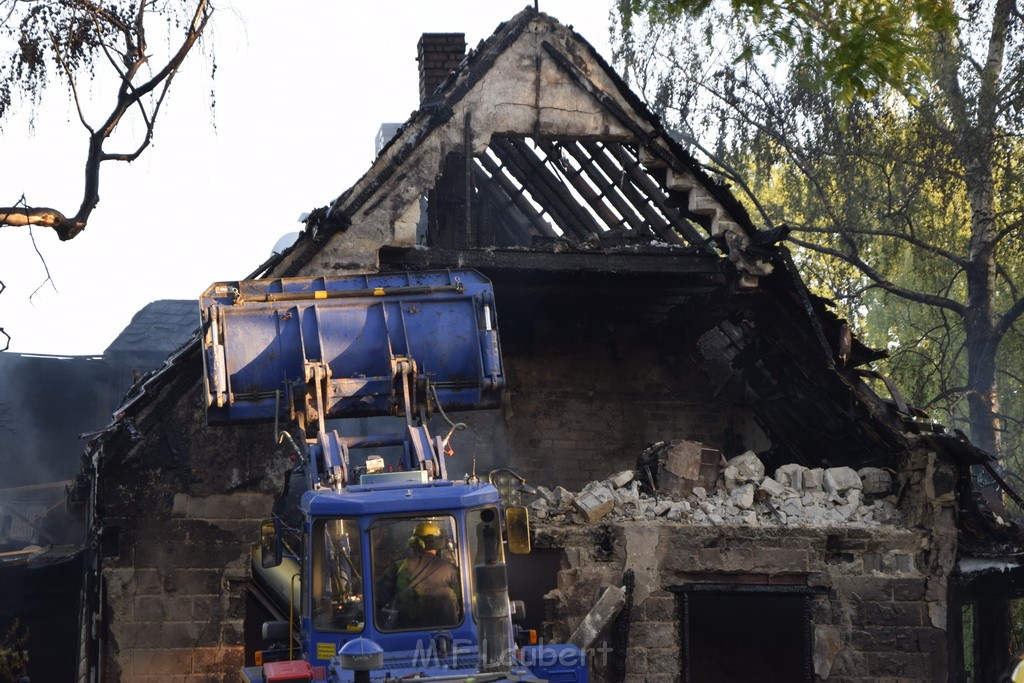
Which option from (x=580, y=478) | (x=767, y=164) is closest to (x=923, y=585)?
(x=580, y=478)

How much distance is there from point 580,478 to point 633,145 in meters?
4.78

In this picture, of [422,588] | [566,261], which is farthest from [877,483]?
[422,588]

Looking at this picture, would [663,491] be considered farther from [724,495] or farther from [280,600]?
[280,600]

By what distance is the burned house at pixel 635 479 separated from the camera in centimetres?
1310

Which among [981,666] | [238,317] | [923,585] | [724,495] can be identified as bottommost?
[981,666]

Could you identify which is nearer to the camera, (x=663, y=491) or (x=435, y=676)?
(x=435, y=676)

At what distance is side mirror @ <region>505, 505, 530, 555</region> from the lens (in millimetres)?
8844

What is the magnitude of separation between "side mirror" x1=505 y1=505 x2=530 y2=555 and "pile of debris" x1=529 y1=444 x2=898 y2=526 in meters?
4.39

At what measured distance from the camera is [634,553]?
1312 cm

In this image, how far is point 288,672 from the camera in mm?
8625

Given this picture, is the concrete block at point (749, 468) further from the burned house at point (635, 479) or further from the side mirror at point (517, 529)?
the side mirror at point (517, 529)

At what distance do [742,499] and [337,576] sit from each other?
20.1 feet

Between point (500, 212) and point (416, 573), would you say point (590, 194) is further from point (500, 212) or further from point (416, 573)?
point (416, 573)

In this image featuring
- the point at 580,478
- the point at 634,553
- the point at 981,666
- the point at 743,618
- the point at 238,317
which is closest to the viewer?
the point at 238,317
